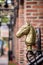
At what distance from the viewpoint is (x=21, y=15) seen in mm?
8188

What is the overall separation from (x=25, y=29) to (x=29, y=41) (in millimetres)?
188

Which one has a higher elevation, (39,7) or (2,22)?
(39,7)

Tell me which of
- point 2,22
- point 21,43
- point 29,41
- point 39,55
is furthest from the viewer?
point 2,22

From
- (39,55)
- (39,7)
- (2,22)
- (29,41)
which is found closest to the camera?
(29,41)

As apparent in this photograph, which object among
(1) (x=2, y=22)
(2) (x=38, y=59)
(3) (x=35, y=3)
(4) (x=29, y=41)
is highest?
(3) (x=35, y=3)

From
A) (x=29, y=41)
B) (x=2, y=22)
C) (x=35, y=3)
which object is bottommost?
(x=2, y=22)

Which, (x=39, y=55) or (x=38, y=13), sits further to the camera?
(x=38, y=13)

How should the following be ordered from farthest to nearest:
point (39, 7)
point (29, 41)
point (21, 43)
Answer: point (21, 43)
point (39, 7)
point (29, 41)

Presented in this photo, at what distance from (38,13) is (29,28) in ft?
5.43

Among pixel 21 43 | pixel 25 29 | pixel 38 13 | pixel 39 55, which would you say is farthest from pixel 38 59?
pixel 21 43

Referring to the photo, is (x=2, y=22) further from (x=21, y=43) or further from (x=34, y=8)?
(x=34, y=8)

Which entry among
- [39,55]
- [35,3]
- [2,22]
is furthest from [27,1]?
[2,22]

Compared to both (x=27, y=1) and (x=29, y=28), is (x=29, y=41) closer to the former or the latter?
(x=29, y=28)

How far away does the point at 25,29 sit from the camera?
183 inches
